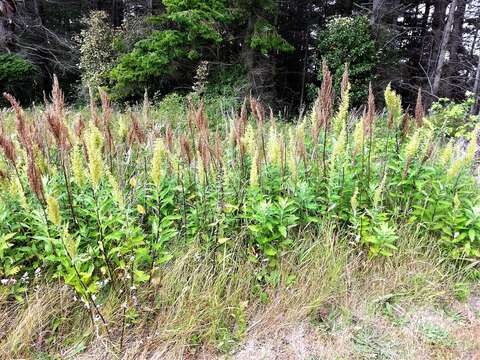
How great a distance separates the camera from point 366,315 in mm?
2295

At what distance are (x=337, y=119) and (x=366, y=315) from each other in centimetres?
147

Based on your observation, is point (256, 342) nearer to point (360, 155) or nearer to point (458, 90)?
point (360, 155)

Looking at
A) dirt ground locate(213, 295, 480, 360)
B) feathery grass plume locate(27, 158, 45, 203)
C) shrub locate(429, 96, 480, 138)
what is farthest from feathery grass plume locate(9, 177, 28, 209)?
shrub locate(429, 96, 480, 138)

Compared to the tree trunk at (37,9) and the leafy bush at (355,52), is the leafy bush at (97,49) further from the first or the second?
the leafy bush at (355,52)

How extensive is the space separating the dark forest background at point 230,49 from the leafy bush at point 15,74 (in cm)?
3

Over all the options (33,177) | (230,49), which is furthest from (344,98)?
(230,49)

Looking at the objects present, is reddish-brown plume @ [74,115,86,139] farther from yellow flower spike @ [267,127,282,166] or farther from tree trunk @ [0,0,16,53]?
tree trunk @ [0,0,16,53]

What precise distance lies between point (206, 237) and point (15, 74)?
45.7 feet

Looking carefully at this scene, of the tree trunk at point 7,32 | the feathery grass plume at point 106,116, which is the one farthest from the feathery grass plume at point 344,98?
the tree trunk at point 7,32

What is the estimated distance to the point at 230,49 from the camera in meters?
12.5

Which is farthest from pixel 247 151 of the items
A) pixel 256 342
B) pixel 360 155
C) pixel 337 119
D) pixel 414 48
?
pixel 414 48

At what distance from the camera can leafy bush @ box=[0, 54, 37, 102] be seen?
12.8 meters

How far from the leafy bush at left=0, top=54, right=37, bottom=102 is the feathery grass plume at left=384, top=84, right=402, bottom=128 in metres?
13.8

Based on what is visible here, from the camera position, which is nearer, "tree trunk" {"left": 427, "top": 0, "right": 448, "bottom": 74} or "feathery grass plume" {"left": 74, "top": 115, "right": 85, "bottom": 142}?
"feathery grass plume" {"left": 74, "top": 115, "right": 85, "bottom": 142}
